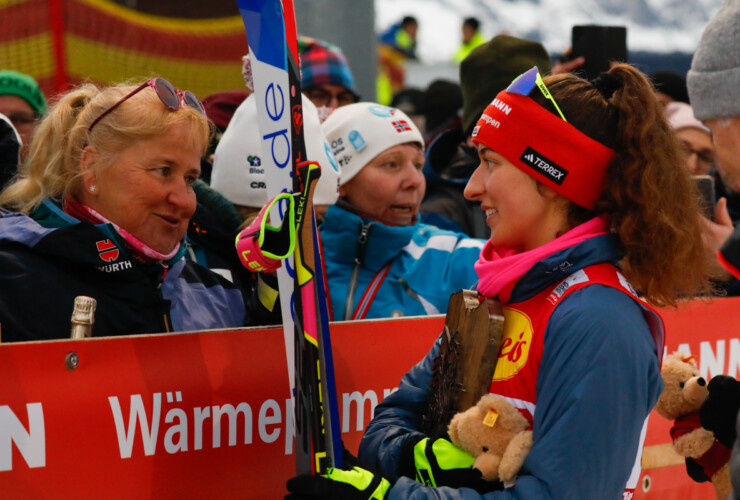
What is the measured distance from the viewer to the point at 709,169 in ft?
20.2

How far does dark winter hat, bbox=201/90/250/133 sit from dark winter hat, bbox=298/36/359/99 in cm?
76


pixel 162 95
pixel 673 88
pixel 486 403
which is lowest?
pixel 486 403

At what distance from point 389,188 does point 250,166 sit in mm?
742

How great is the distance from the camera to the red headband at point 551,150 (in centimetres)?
254

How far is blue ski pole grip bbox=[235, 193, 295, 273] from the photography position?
2.34m

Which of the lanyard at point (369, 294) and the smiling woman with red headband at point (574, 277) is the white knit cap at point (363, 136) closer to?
the lanyard at point (369, 294)

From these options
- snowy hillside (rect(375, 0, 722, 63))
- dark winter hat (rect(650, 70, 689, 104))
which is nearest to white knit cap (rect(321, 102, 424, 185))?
dark winter hat (rect(650, 70, 689, 104))

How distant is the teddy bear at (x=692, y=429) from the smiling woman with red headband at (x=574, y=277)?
0.43m

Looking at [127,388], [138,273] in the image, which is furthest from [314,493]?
[138,273]

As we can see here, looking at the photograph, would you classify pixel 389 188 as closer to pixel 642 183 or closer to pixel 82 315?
pixel 82 315

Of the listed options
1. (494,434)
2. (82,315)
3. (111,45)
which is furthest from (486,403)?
(111,45)

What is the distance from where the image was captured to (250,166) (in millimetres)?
4191

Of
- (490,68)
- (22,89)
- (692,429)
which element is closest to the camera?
(692,429)

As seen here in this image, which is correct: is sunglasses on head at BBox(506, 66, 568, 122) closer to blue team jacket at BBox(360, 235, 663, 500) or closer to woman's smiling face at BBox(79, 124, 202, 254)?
blue team jacket at BBox(360, 235, 663, 500)
